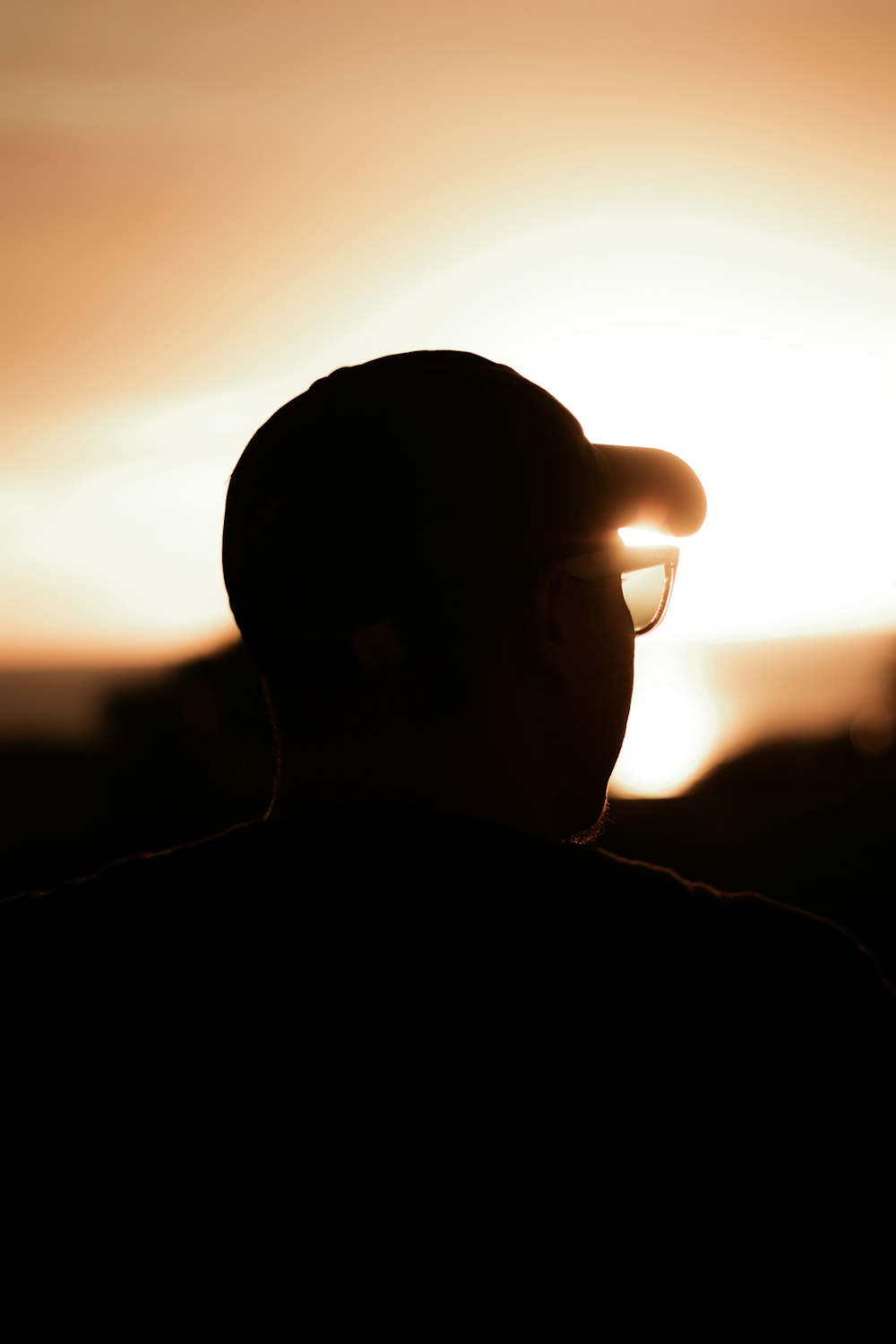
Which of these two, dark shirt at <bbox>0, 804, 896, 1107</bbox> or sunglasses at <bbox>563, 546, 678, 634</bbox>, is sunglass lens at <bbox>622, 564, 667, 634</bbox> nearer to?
sunglasses at <bbox>563, 546, 678, 634</bbox>

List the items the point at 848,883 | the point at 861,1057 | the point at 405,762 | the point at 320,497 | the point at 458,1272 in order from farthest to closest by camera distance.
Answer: the point at 848,883 < the point at 320,497 < the point at 405,762 < the point at 861,1057 < the point at 458,1272

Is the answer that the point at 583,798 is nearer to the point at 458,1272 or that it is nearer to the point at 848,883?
the point at 458,1272

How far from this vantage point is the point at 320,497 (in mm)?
1659

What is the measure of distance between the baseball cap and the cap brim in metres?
0.20

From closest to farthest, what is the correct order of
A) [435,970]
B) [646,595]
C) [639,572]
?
[435,970]
[639,572]
[646,595]

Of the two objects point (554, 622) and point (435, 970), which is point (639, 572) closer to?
point (554, 622)

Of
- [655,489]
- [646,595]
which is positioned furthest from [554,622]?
[646,595]

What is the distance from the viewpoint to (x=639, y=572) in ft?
7.36

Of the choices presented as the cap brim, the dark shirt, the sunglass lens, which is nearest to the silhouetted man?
the dark shirt

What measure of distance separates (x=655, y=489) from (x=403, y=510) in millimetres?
566

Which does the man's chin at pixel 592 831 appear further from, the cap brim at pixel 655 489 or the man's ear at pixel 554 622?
the cap brim at pixel 655 489

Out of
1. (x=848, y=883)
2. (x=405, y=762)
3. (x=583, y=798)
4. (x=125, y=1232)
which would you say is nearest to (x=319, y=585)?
(x=405, y=762)

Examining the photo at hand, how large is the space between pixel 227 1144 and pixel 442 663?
25.3 inches

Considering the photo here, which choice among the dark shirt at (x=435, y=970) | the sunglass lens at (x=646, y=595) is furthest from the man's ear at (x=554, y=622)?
the sunglass lens at (x=646, y=595)
